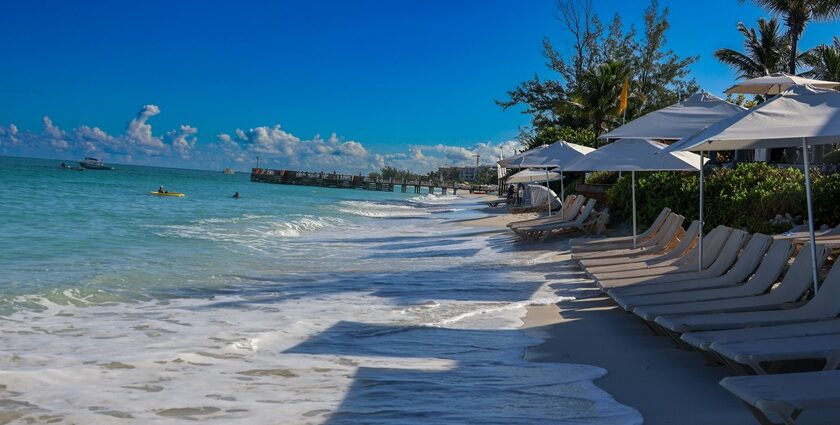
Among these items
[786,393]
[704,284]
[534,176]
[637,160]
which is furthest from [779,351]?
[534,176]

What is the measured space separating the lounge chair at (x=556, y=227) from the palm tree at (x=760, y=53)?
20.2 metres

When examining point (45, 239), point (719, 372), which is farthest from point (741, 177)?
point (45, 239)

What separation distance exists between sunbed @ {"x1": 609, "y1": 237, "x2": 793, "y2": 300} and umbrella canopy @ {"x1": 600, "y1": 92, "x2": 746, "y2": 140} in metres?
2.38

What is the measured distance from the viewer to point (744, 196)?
459 inches

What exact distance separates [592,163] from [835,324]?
23.4 ft

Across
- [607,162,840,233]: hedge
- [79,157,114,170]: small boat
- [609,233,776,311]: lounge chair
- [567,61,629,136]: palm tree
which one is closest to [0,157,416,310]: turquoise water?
[609,233,776,311]: lounge chair

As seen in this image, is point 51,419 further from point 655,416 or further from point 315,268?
point 315,268

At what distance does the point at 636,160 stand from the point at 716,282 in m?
4.69

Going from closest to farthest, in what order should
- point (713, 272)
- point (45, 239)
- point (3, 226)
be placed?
point (713, 272) < point (45, 239) < point (3, 226)

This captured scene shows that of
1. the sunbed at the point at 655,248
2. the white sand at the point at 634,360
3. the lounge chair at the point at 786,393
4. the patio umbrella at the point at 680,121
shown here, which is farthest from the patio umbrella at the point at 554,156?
the lounge chair at the point at 786,393

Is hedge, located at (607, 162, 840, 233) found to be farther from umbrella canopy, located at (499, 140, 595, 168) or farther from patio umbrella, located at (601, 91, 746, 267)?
patio umbrella, located at (601, 91, 746, 267)

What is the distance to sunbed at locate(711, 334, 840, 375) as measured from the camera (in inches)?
152

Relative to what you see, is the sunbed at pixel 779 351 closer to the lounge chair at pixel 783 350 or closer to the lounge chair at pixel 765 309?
the lounge chair at pixel 783 350

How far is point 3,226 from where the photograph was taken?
1811cm
